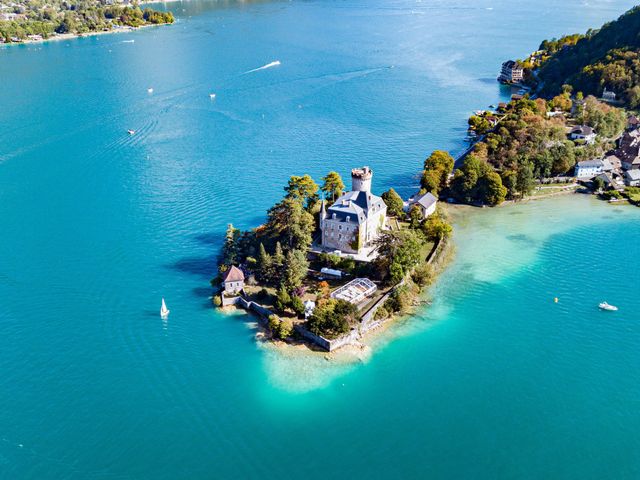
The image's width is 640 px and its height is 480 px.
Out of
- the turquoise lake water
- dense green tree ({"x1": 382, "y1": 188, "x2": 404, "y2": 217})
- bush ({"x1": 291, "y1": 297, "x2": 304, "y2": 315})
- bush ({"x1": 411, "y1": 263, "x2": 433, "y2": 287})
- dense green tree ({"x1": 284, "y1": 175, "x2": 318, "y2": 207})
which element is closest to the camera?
the turquoise lake water

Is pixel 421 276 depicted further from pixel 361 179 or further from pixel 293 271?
pixel 293 271

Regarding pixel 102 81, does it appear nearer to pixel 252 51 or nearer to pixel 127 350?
pixel 252 51

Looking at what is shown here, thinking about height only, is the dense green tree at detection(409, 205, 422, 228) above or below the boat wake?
below

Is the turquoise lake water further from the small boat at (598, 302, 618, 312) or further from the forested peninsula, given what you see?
the forested peninsula

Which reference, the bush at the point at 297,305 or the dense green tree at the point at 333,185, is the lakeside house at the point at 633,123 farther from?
the bush at the point at 297,305

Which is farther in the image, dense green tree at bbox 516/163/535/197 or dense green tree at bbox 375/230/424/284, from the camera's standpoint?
dense green tree at bbox 516/163/535/197

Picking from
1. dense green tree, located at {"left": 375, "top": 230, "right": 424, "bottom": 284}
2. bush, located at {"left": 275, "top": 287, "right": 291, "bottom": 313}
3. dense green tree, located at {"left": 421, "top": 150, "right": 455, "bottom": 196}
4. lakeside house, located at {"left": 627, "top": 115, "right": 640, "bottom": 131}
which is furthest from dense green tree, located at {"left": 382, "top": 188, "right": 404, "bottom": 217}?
lakeside house, located at {"left": 627, "top": 115, "right": 640, "bottom": 131}

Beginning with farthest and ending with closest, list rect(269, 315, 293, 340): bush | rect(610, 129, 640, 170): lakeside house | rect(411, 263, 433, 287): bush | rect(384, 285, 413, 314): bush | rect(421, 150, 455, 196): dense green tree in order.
→ rect(610, 129, 640, 170): lakeside house, rect(421, 150, 455, 196): dense green tree, rect(411, 263, 433, 287): bush, rect(384, 285, 413, 314): bush, rect(269, 315, 293, 340): bush
